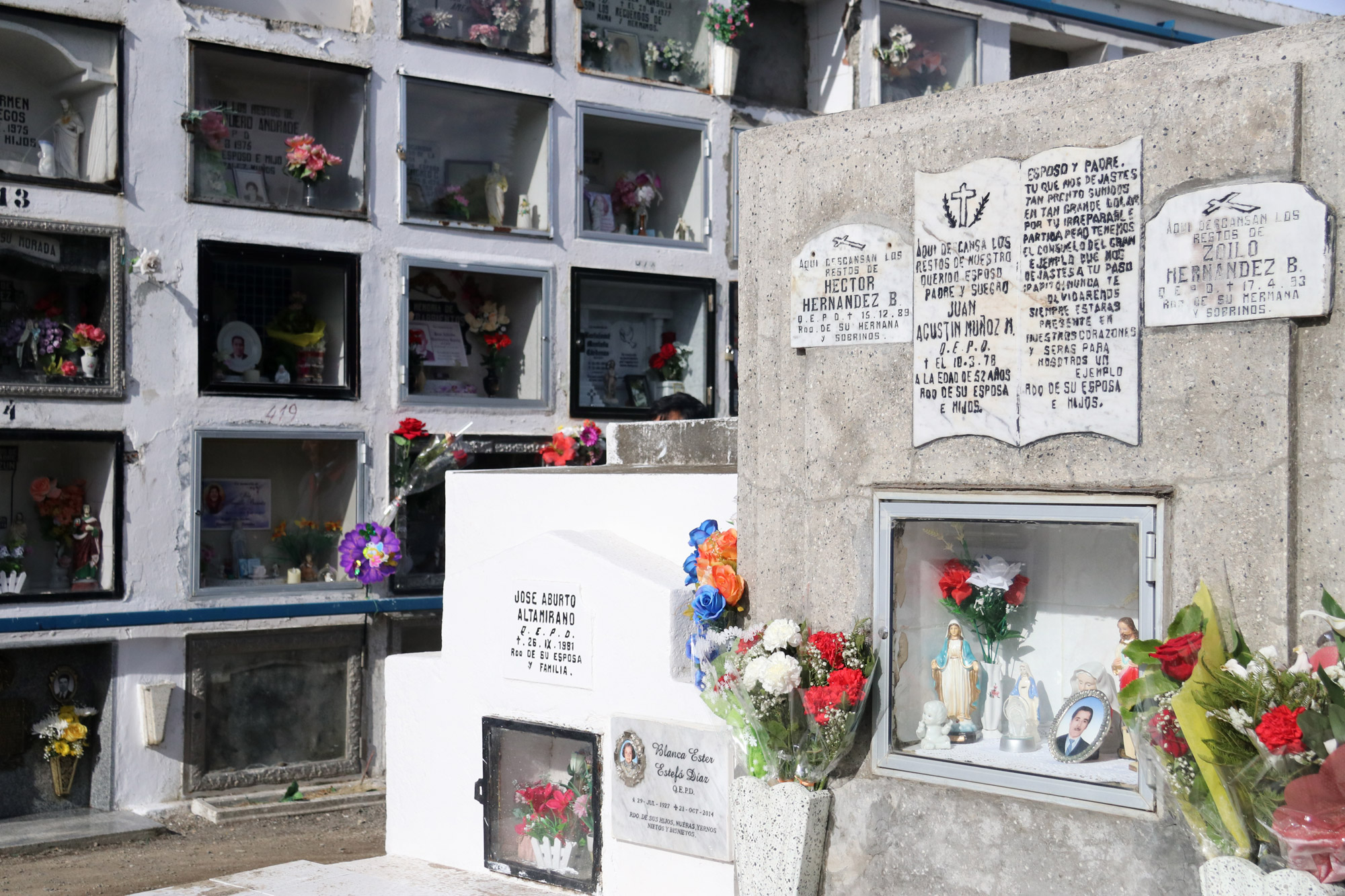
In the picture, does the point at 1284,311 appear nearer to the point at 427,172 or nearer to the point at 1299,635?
the point at 1299,635

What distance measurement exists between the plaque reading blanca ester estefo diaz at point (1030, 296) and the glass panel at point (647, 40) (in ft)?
28.3

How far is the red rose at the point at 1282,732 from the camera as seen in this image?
11.9 feet

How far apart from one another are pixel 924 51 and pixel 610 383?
4997 millimetres

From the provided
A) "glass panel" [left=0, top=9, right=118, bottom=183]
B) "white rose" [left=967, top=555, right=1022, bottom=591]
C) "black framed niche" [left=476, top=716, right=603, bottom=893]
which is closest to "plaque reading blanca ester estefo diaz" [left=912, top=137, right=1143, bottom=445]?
"white rose" [left=967, top=555, right=1022, bottom=591]

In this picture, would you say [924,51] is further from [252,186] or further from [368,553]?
[368,553]

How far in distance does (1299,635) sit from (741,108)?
10542mm

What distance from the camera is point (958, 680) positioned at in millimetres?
5270

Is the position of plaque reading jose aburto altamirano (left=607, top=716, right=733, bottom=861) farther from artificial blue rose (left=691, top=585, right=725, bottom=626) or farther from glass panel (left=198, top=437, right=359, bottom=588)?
glass panel (left=198, top=437, right=359, bottom=588)

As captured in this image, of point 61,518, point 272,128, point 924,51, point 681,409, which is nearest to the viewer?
point 681,409

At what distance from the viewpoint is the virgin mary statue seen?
5.24m

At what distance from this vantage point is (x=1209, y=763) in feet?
12.7

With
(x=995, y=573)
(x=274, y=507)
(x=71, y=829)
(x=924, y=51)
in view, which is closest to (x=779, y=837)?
(x=995, y=573)

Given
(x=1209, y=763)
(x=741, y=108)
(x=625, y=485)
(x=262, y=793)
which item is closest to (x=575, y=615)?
(x=625, y=485)

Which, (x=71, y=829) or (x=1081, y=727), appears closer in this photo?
(x=1081, y=727)
